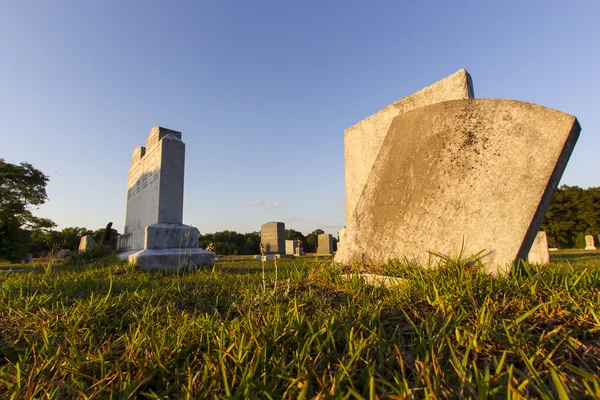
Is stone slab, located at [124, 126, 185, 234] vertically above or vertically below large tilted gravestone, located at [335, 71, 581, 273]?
above

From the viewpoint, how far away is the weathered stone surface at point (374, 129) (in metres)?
2.73

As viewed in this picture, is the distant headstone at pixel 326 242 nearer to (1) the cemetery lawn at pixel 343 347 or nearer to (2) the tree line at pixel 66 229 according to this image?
(2) the tree line at pixel 66 229

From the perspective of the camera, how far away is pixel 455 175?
239 centimetres

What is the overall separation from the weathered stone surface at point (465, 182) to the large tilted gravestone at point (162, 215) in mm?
3618

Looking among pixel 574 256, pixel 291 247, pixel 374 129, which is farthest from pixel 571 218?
pixel 374 129

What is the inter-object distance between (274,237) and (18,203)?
15.6 metres

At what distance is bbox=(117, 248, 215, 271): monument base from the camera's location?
202 inches

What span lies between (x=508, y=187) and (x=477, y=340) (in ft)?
4.61

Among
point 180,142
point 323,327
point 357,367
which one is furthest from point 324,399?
point 180,142

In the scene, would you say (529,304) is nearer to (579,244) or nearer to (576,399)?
(576,399)

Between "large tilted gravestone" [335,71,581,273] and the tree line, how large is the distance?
12.7 ft

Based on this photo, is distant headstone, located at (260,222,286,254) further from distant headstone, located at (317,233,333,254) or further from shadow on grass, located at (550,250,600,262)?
shadow on grass, located at (550,250,600,262)

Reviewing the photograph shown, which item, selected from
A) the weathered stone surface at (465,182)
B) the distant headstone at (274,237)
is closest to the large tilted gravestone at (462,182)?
the weathered stone surface at (465,182)

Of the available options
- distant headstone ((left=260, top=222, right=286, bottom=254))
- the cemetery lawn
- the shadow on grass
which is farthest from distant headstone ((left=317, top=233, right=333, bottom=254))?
the cemetery lawn
